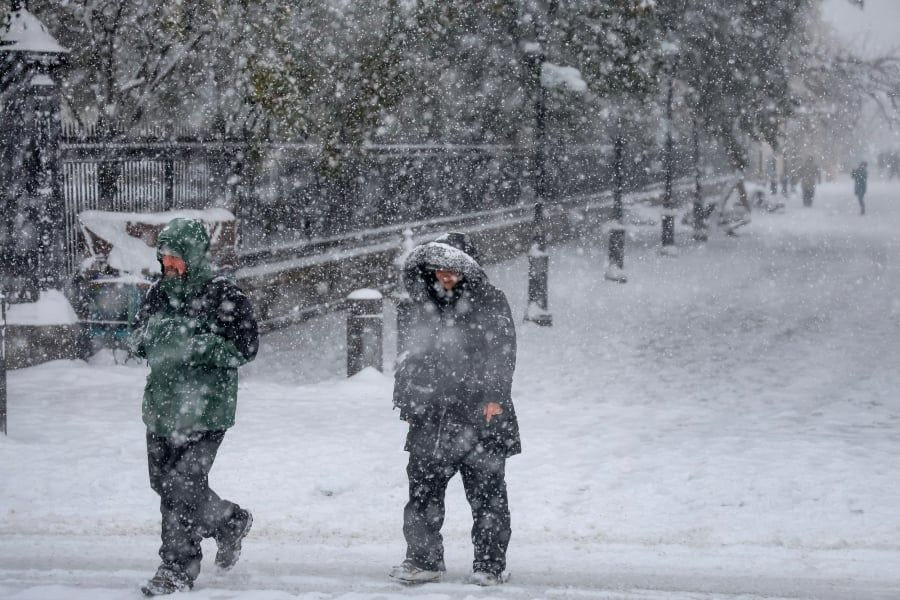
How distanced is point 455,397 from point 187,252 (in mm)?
1400

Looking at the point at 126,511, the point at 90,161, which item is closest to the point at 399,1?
the point at 90,161

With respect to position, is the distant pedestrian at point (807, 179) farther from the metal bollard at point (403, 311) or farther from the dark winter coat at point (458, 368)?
the dark winter coat at point (458, 368)

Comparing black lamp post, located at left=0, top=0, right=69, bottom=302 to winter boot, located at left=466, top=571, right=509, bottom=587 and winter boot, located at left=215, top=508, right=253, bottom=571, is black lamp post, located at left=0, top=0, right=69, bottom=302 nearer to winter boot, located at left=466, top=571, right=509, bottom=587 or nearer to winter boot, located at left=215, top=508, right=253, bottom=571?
winter boot, located at left=215, top=508, right=253, bottom=571

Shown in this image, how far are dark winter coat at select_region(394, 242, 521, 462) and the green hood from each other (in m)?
0.98

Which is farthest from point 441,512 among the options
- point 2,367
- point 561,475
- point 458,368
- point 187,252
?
point 2,367

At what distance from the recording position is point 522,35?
63.5 ft

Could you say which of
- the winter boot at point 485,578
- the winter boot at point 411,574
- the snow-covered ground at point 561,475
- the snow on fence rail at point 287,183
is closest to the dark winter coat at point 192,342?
the snow-covered ground at point 561,475

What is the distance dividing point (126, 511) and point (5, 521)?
0.67m

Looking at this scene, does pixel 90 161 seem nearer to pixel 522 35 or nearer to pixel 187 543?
pixel 187 543

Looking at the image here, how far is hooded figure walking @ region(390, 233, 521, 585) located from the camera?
17.0 feet

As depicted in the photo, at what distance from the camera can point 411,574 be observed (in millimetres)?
5309

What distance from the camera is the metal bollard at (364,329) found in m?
10.7

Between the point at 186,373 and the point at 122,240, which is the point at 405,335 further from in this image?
the point at 122,240

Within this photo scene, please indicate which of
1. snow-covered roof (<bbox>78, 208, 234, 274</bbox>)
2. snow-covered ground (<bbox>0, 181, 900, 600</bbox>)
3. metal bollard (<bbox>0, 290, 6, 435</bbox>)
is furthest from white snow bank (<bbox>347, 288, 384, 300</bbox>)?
metal bollard (<bbox>0, 290, 6, 435</bbox>)
